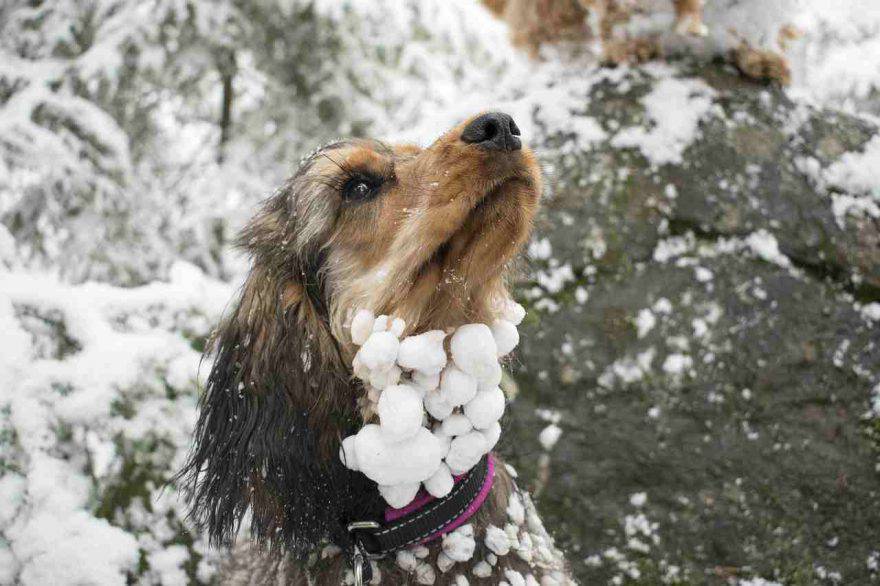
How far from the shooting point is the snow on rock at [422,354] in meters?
1.83

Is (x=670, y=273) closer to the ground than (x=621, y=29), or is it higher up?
closer to the ground

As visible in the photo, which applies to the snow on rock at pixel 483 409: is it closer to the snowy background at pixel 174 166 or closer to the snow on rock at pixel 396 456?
the snow on rock at pixel 396 456

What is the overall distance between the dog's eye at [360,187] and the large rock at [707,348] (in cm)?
83

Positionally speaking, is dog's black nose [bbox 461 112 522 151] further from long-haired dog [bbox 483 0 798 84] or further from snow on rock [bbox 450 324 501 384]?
long-haired dog [bbox 483 0 798 84]

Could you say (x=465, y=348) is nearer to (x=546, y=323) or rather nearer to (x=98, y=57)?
(x=546, y=323)

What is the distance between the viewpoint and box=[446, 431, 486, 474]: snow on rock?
1.89 metres

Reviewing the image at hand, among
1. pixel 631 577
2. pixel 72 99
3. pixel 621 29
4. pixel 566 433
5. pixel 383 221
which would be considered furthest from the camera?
pixel 72 99

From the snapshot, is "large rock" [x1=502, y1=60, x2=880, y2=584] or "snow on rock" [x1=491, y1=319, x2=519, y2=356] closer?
"snow on rock" [x1=491, y1=319, x2=519, y2=356]

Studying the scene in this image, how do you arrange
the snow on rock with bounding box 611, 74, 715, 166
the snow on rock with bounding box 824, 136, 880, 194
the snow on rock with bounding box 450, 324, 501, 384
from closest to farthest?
the snow on rock with bounding box 450, 324, 501, 384 < the snow on rock with bounding box 824, 136, 880, 194 < the snow on rock with bounding box 611, 74, 715, 166

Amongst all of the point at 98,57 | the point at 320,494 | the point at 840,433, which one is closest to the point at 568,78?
the point at 840,433

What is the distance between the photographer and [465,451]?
1890 millimetres

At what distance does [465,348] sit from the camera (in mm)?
1873

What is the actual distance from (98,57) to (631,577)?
5356 mm

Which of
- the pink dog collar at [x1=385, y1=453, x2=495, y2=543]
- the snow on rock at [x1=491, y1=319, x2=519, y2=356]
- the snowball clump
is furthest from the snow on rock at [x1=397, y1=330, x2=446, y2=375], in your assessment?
A: the pink dog collar at [x1=385, y1=453, x2=495, y2=543]
